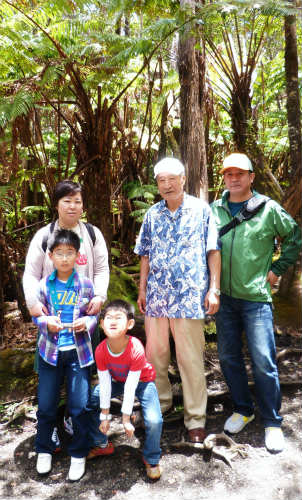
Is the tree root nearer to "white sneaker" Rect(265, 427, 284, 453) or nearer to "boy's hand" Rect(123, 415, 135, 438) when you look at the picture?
"white sneaker" Rect(265, 427, 284, 453)

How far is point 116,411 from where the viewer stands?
345 cm

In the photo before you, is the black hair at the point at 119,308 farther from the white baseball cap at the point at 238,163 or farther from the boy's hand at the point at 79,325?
the white baseball cap at the point at 238,163

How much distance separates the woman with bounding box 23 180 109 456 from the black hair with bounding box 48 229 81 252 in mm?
126

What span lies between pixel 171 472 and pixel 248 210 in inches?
79.3

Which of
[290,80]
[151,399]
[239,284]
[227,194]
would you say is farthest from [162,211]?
A: [290,80]

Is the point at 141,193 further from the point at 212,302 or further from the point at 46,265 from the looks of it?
the point at 212,302

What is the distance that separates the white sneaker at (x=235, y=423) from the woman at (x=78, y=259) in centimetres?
144

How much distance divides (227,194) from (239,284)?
2.53 feet

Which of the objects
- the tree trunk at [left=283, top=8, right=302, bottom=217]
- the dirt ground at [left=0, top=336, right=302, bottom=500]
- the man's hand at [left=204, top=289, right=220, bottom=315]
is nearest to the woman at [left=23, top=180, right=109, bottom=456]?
the dirt ground at [left=0, top=336, right=302, bottom=500]

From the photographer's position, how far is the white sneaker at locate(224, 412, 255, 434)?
9.80 ft

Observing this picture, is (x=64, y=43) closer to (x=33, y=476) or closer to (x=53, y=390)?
(x=53, y=390)

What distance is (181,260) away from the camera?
289 cm

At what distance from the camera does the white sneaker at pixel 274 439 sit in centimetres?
276

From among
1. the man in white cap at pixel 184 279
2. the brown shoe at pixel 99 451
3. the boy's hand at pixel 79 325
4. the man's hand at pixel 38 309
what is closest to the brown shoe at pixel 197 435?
the man in white cap at pixel 184 279
